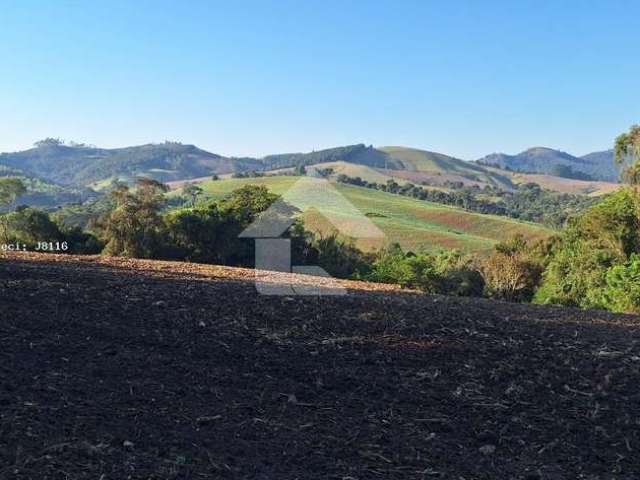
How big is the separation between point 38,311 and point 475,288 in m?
22.7

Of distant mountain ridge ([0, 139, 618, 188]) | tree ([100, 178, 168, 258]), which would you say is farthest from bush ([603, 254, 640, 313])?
distant mountain ridge ([0, 139, 618, 188])

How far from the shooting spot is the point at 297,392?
12.7 ft

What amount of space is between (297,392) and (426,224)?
66200mm

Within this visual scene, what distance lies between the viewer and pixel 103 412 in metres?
3.20

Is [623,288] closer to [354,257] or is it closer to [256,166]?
[354,257]

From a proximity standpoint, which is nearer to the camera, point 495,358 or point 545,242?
point 495,358

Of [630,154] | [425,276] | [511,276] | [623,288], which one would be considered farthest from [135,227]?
[630,154]

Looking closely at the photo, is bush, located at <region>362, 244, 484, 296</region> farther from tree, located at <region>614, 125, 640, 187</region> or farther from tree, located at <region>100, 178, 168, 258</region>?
tree, located at <region>100, 178, 168, 258</region>

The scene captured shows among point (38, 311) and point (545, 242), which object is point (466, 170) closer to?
point (545, 242)

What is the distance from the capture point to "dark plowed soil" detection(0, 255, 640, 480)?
9.53 ft

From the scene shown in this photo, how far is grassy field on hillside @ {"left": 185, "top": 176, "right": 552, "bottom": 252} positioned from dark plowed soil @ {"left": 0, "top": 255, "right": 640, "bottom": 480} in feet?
121

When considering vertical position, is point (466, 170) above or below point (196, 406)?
above

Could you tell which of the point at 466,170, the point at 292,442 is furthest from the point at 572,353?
the point at 466,170

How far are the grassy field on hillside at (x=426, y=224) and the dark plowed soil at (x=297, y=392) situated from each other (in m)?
37.0
